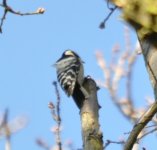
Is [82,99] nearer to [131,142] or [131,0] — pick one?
[131,142]

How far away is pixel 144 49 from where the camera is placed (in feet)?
3.96

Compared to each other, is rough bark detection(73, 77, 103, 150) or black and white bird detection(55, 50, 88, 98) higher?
rough bark detection(73, 77, 103, 150)

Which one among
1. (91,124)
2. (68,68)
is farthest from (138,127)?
(68,68)

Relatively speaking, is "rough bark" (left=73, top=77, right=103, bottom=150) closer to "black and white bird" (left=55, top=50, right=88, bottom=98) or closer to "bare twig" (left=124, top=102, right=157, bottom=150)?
"bare twig" (left=124, top=102, right=157, bottom=150)

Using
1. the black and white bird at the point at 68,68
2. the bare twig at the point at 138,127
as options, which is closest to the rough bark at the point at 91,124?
the bare twig at the point at 138,127

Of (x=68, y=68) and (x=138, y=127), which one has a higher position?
(x=138, y=127)

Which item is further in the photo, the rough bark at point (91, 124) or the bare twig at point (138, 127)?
the rough bark at point (91, 124)

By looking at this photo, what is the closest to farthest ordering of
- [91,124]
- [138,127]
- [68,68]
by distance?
1. [138,127]
2. [91,124]
3. [68,68]

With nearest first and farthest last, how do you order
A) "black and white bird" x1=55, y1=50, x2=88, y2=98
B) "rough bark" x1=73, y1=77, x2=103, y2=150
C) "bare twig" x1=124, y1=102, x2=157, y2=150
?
"bare twig" x1=124, y1=102, x2=157, y2=150 < "rough bark" x1=73, y1=77, x2=103, y2=150 < "black and white bird" x1=55, y1=50, x2=88, y2=98

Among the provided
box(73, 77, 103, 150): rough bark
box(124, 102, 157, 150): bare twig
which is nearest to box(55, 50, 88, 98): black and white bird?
box(73, 77, 103, 150): rough bark

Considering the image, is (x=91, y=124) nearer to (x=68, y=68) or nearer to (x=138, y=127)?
(x=138, y=127)

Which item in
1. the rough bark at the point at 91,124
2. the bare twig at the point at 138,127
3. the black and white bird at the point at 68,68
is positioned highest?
the bare twig at the point at 138,127

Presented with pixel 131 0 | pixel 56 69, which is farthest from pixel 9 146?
pixel 56 69

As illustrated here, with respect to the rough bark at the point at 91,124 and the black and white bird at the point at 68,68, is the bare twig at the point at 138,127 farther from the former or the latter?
the black and white bird at the point at 68,68
